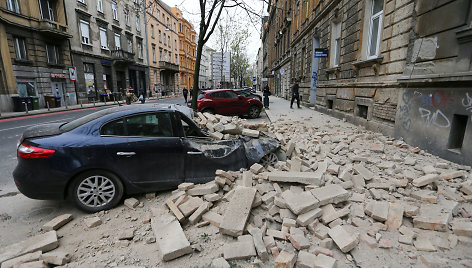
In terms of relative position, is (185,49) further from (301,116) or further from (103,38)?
(301,116)

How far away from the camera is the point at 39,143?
3150mm

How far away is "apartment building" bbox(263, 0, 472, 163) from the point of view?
183 inches

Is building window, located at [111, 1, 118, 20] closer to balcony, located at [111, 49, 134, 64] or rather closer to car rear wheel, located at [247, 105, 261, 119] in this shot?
balcony, located at [111, 49, 134, 64]

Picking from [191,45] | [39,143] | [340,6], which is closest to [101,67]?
[340,6]

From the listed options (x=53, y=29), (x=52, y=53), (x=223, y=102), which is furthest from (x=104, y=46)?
(x=223, y=102)

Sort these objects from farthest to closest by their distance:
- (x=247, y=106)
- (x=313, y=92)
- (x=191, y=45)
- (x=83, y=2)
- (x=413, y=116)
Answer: (x=191, y=45), (x=83, y=2), (x=313, y=92), (x=247, y=106), (x=413, y=116)

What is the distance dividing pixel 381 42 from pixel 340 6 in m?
4.56

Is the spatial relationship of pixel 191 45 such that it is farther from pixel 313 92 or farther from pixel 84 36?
pixel 313 92

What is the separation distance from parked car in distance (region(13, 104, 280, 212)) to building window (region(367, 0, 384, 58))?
721 centimetres

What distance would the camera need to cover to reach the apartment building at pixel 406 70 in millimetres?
4650

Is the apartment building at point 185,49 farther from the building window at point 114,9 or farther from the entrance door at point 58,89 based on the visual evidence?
the entrance door at point 58,89

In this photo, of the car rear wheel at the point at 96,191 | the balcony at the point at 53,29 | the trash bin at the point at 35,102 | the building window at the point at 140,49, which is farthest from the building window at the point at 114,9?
the car rear wheel at the point at 96,191

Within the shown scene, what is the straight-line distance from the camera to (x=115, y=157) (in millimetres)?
3389

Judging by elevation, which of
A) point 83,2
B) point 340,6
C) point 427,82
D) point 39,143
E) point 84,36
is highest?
point 83,2
